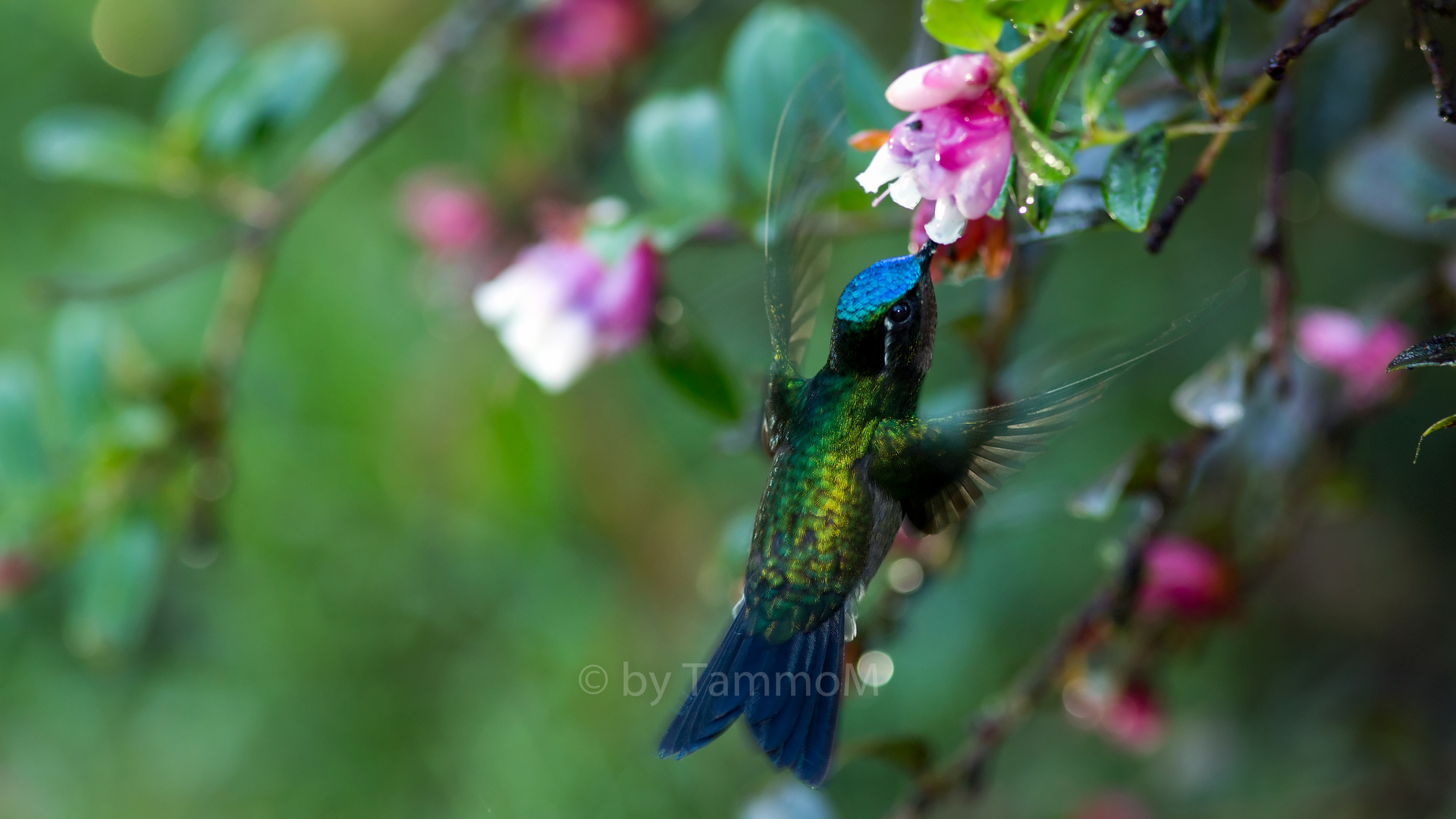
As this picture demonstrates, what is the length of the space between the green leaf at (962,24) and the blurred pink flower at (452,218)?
36.9 inches

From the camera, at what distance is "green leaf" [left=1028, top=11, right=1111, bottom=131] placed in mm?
410

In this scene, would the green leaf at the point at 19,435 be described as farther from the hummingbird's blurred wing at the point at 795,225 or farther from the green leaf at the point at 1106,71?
the green leaf at the point at 1106,71

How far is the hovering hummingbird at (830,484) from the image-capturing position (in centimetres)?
42

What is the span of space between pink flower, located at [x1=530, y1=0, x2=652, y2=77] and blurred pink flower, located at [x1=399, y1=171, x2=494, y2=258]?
190 millimetres

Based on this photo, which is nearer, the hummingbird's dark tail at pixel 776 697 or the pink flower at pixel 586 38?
the hummingbird's dark tail at pixel 776 697

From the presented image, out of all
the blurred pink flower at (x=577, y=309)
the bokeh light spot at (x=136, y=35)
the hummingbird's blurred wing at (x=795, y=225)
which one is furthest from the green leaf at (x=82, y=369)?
the bokeh light spot at (x=136, y=35)

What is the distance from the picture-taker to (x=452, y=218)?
1.26 meters

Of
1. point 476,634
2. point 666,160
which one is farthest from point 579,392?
point 666,160

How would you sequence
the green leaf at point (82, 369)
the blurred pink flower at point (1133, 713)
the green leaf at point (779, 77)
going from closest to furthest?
the green leaf at point (779, 77)
the blurred pink flower at point (1133, 713)
the green leaf at point (82, 369)

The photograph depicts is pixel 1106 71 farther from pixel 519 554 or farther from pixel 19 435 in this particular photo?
pixel 519 554

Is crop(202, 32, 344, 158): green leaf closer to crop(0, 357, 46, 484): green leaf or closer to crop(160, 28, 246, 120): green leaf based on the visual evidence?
crop(160, 28, 246, 120): green leaf

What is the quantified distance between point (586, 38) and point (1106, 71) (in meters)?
0.80

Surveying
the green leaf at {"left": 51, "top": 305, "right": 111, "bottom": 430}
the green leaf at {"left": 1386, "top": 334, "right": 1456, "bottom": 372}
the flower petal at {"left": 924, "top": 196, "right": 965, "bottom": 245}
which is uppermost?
the flower petal at {"left": 924, "top": 196, "right": 965, "bottom": 245}

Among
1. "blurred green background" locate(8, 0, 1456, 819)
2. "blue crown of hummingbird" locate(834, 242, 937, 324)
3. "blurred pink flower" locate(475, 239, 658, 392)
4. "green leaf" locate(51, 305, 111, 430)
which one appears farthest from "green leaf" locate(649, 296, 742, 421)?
"green leaf" locate(51, 305, 111, 430)
